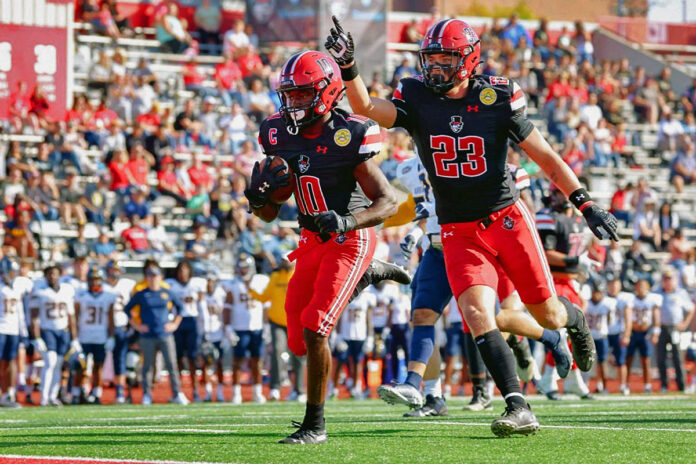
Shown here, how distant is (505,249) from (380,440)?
1119mm

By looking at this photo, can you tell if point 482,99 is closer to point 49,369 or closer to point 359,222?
point 359,222

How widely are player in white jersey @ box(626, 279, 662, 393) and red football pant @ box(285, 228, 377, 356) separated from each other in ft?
33.8

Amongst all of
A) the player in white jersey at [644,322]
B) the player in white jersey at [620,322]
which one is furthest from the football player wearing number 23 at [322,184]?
the player in white jersey at [644,322]

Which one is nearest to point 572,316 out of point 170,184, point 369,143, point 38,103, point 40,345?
point 369,143

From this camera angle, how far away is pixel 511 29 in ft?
75.5

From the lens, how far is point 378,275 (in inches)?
246

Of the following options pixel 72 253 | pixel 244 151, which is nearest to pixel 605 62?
pixel 244 151

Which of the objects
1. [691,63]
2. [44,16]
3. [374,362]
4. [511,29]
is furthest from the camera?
[691,63]

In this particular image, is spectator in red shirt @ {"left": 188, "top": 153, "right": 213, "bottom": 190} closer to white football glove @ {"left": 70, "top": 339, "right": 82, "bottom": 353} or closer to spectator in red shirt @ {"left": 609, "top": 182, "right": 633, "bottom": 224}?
white football glove @ {"left": 70, "top": 339, "right": 82, "bottom": 353}

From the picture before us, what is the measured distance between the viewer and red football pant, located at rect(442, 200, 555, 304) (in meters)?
5.91

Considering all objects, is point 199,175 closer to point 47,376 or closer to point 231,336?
point 231,336

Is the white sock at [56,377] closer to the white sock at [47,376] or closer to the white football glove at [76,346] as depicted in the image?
the white sock at [47,376]

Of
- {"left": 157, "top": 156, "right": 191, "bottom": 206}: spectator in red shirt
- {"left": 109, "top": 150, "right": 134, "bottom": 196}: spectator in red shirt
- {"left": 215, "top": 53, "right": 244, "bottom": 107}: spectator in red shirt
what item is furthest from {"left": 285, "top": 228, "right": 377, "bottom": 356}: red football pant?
{"left": 215, "top": 53, "right": 244, "bottom": 107}: spectator in red shirt

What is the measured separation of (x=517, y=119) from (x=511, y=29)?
17.5 metres
